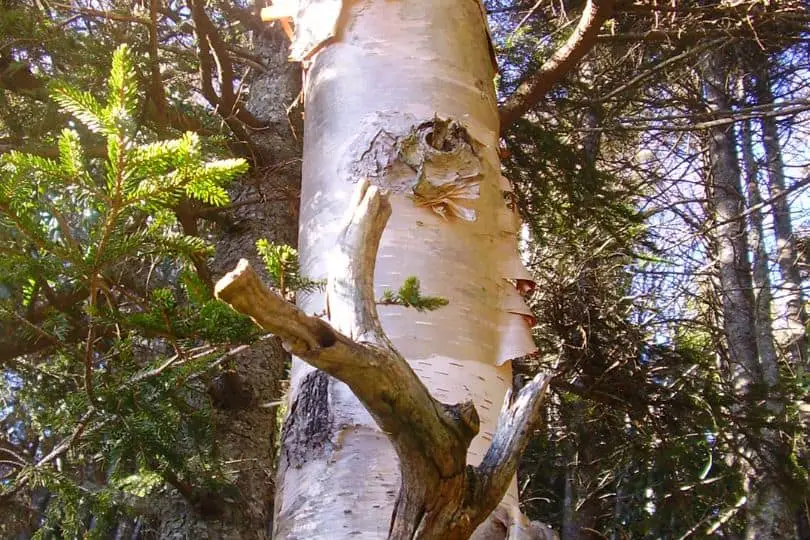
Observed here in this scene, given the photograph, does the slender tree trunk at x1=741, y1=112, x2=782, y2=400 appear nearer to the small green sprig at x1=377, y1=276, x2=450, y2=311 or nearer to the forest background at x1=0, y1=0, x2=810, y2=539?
the forest background at x1=0, y1=0, x2=810, y2=539

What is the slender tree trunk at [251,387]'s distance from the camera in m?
2.94

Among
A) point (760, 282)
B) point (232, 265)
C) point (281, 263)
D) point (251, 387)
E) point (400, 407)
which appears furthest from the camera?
point (760, 282)

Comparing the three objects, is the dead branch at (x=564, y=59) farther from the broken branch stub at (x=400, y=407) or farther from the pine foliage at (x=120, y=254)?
the broken branch stub at (x=400, y=407)

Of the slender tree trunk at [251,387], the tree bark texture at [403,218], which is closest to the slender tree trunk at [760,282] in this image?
the slender tree trunk at [251,387]

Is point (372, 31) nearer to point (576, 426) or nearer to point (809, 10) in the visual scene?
point (809, 10)

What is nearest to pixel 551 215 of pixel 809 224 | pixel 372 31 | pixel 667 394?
pixel 667 394

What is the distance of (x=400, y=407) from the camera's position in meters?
0.94

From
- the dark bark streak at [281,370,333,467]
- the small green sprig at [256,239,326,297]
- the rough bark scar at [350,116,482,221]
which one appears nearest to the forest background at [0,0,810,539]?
the small green sprig at [256,239,326,297]

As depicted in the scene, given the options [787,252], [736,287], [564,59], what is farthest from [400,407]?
[787,252]

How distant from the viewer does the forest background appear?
4.36 feet

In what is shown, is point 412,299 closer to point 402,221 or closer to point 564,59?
point 402,221

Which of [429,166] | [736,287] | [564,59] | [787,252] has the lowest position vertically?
[429,166]

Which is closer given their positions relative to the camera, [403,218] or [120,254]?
[120,254]

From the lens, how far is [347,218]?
104cm
